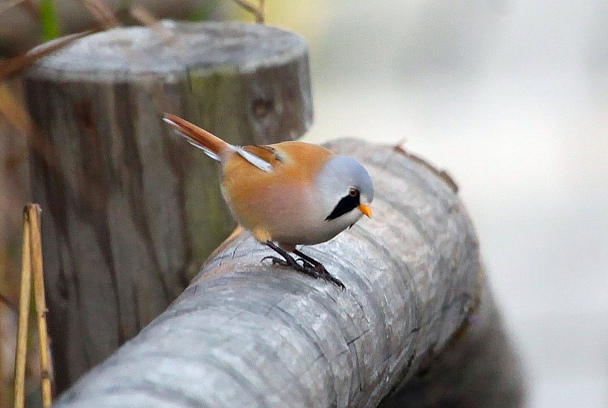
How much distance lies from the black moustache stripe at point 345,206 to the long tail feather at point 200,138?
326mm

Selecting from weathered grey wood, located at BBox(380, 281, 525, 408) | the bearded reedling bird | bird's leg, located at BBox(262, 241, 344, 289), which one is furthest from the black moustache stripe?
weathered grey wood, located at BBox(380, 281, 525, 408)

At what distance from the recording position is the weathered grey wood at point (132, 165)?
87.0 inches

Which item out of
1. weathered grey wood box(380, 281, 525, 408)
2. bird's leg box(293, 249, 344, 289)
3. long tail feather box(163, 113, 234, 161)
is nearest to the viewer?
bird's leg box(293, 249, 344, 289)

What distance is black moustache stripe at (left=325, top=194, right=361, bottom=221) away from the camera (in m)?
1.85

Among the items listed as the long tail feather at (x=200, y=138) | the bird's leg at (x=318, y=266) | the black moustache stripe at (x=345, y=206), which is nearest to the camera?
the bird's leg at (x=318, y=266)

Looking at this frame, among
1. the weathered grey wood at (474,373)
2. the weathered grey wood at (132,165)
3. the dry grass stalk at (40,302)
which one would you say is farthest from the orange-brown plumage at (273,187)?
the weathered grey wood at (474,373)

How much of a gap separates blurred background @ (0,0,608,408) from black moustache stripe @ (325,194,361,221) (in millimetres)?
2265

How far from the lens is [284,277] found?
1.67 meters

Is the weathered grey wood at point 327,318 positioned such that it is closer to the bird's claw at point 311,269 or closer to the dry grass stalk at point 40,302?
the bird's claw at point 311,269

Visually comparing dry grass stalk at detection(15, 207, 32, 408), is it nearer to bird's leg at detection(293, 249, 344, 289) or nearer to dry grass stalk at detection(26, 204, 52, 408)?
dry grass stalk at detection(26, 204, 52, 408)

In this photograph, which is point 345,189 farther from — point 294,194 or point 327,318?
point 327,318

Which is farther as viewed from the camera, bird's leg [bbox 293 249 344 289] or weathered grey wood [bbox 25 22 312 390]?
weathered grey wood [bbox 25 22 312 390]

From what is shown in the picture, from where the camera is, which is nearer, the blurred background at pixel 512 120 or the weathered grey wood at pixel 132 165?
the weathered grey wood at pixel 132 165

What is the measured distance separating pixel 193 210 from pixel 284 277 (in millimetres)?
675
